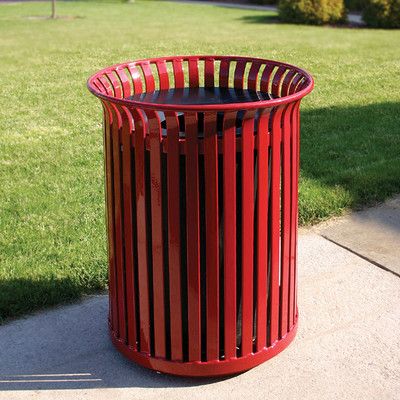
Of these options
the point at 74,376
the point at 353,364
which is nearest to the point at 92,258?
the point at 74,376

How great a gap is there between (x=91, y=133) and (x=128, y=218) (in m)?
4.08

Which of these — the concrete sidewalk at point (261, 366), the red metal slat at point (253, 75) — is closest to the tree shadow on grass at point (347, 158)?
the concrete sidewalk at point (261, 366)

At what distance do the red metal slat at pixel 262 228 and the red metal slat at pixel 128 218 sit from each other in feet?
1.64

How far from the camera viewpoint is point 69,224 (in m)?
4.79

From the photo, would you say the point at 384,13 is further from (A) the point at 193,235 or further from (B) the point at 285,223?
(A) the point at 193,235

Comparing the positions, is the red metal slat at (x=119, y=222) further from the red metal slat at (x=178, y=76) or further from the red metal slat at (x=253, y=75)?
the red metal slat at (x=253, y=75)

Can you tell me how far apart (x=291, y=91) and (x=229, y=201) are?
2.19 feet

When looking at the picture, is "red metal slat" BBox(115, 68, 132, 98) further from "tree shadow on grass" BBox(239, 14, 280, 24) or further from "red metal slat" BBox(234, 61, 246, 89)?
"tree shadow on grass" BBox(239, 14, 280, 24)

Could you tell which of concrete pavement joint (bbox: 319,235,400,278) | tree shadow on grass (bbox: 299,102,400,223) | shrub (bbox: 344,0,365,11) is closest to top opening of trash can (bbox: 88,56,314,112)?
concrete pavement joint (bbox: 319,235,400,278)

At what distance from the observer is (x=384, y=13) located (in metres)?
15.8

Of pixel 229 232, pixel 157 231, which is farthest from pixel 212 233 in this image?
pixel 157 231

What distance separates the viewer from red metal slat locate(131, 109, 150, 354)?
2836 millimetres

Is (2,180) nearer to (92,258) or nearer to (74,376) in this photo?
(92,258)

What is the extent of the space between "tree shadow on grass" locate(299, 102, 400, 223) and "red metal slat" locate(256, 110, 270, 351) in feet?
5.78
